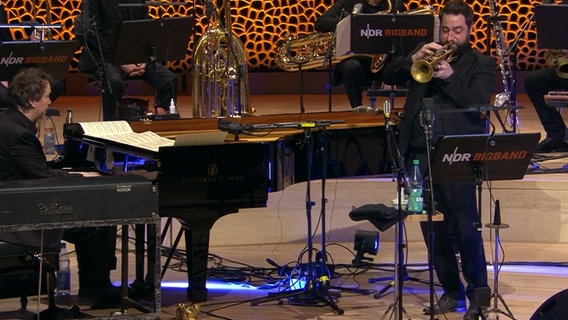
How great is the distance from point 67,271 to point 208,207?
131 cm

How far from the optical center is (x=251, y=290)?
668 cm

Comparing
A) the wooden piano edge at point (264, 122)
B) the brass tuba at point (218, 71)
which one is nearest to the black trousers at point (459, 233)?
the wooden piano edge at point (264, 122)

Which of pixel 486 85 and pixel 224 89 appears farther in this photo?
pixel 224 89

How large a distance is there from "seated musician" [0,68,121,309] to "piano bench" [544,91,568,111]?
156 inches

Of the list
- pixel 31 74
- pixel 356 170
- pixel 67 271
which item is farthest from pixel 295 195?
pixel 31 74

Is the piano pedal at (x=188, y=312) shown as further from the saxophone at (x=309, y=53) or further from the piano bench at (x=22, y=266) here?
the saxophone at (x=309, y=53)

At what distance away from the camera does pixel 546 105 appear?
28.7 feet

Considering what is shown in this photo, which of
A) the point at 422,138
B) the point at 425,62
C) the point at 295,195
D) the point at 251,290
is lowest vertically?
the point at 251,290

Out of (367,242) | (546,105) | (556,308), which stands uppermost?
(546,105)

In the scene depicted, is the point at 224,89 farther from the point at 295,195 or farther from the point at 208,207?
the point at 208,207

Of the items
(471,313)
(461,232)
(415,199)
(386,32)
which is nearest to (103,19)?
(386,32)

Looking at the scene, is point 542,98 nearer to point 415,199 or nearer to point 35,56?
point 415,199

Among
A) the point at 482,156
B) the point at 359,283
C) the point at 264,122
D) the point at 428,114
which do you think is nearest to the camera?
the point at 428,114

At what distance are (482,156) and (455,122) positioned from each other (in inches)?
25.5
